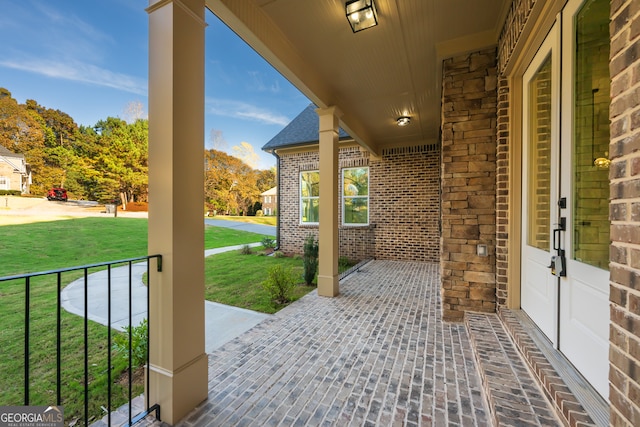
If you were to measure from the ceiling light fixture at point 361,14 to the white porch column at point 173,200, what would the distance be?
4.21 ft

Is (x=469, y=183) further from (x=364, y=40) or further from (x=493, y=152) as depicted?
(x=364, y=40)

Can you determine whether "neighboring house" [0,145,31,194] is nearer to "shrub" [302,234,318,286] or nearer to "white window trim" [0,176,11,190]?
"white window trim" [0,176,11,190]

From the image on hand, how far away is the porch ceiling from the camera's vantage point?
2203mm

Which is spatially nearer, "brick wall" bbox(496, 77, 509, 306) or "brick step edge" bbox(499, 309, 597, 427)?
"brick step edge" bbox(499, 309, 597, 427)

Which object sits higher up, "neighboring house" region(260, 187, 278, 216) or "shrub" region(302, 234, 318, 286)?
"neighboring house" region(260, 187, 278, 216)

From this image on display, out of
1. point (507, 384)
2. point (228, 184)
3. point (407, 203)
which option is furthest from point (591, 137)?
point (228, 184)

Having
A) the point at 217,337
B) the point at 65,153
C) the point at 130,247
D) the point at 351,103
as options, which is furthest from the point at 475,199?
the point at 65,153

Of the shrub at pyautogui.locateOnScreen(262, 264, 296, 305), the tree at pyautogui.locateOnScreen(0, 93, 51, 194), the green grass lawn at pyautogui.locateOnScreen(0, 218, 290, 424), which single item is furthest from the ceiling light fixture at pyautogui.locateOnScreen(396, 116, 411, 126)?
the tree at pyautogui.locateOnScreen(0, 93, 51, 194)

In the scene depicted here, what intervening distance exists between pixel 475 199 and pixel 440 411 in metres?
1.98

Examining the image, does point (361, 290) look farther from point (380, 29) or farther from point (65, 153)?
point (65, 153)

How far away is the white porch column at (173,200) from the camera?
1486mm

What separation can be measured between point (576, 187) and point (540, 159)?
0.66 m

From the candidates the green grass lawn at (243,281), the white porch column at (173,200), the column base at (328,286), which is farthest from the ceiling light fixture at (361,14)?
the green grass lawn at (243,281)

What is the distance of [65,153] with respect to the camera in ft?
33.4
